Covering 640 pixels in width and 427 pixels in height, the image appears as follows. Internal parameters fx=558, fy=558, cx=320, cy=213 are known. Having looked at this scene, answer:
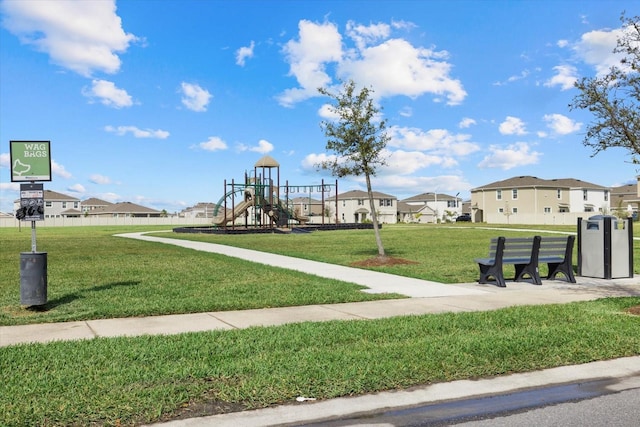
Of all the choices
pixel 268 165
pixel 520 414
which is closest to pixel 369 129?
pixel 520 414

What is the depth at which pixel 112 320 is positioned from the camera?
328 inches

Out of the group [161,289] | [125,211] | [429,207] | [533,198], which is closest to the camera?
[161,289]

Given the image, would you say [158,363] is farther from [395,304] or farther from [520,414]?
[395,304]

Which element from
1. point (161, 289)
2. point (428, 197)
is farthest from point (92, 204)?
point (161, 289)

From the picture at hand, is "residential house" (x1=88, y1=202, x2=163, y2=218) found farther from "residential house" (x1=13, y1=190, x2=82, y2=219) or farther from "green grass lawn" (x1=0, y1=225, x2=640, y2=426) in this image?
"green grass lawn" (x1=0, y1=225, x2=640, y2=426)

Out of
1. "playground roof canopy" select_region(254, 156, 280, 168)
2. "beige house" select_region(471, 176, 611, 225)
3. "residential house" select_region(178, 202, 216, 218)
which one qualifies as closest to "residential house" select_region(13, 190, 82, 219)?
"residential house" select_region(178, 202, 216, 218)

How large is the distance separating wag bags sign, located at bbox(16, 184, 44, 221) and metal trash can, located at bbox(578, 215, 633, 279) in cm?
1141

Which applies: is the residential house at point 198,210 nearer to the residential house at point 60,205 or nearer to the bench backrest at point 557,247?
the residential house at point 60,205

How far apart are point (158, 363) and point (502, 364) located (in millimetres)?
3553

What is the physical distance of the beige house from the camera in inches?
3000

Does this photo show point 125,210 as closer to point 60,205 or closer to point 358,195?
point 60,205

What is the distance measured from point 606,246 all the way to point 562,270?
51.6 inches

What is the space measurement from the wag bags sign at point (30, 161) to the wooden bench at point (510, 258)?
8.87 metres

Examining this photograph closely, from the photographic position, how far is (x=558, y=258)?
42.5 feet
